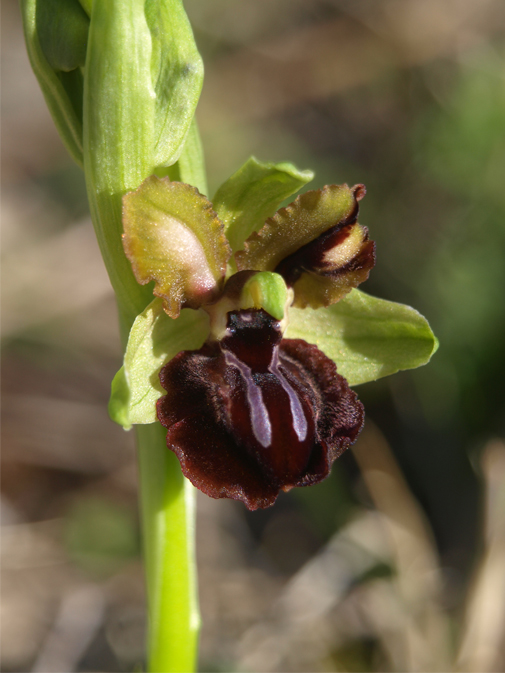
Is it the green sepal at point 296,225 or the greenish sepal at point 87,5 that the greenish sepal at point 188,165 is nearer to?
the green sepal at point 296,225

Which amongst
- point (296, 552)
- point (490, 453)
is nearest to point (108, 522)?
point (296, 552)

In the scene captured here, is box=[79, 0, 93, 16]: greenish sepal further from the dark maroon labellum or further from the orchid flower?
the dark maroon labellum

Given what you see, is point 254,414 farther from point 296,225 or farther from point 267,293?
point 296,225

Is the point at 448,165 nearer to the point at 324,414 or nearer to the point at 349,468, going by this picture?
the point at 349,468

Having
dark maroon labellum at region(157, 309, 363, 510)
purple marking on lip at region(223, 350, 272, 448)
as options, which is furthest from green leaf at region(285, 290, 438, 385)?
purple marking on lip at region(223, 350, 272, 448)

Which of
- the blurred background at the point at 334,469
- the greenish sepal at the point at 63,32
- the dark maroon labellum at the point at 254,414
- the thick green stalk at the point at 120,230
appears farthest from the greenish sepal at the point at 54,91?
the blurred background at the point at 334,469

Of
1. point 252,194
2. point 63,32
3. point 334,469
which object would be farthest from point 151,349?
point 334,469
